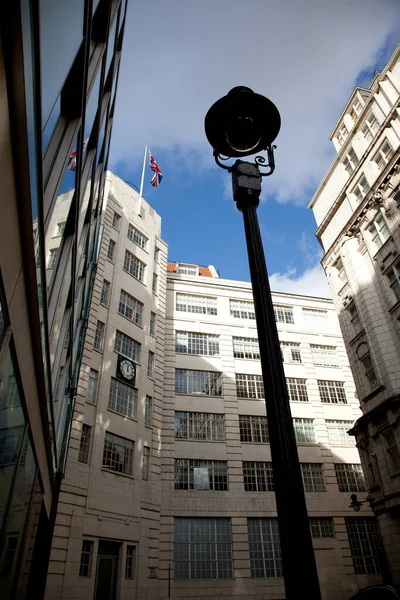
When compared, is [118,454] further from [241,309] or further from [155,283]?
[241,309]

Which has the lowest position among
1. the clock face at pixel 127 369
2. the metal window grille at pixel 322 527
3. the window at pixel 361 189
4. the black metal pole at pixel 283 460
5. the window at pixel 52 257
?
the black metal pole at pixel 283 460

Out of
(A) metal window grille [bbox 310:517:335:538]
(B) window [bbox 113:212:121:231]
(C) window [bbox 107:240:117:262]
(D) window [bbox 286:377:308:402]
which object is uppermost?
(B) window [bbox 113:212:121:231]

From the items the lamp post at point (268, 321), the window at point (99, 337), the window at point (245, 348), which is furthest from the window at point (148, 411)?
the lamp post at point (268, 321)

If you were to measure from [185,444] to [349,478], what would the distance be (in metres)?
14.1

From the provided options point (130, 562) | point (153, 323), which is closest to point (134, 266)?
point (153, 323)

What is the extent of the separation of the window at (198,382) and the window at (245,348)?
3140 millimetres

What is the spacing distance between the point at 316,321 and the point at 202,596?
2610 centimetres

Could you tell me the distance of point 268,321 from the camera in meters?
3.79

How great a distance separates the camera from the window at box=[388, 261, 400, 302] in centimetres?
2416

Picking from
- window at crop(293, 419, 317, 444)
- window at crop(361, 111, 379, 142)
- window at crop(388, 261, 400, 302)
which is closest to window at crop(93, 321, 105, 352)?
window at crop(293, 419, 317, 444)

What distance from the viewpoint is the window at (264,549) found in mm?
27016

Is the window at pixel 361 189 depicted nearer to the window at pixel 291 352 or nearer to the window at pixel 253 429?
the window at pixel 291 352

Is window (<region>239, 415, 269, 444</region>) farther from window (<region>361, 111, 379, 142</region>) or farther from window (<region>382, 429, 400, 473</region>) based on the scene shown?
window (<region>361, 111, 379, 142</region>)

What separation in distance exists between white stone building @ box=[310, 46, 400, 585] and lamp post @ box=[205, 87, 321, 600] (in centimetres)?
2092
